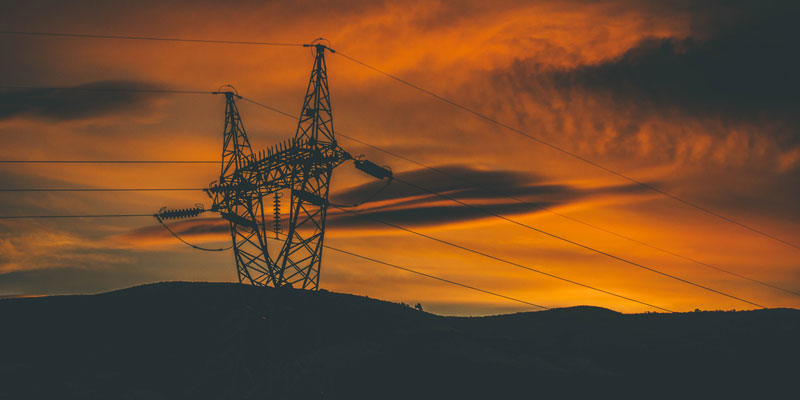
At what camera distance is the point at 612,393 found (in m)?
52.7

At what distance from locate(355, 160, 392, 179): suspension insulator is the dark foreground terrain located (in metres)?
10.8

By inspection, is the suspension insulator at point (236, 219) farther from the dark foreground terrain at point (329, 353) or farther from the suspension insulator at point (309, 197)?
the suspension insulator at point (309, 197)

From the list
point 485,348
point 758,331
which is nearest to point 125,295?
point 485,348

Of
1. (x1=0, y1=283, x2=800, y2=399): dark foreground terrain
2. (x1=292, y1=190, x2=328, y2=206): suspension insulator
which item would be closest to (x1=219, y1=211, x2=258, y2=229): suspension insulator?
(x1=0, y1=283, x2=800, y2=399): dark foreground terrain

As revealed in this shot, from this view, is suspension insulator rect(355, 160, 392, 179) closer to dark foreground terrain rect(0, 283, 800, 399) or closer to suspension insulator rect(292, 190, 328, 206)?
suspension insulator rect(292, 190, 328, 206)

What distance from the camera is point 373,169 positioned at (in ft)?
148

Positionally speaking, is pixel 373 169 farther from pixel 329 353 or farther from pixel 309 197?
pixel 329 353

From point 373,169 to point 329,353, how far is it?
18086mm

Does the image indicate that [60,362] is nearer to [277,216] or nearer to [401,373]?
[277,216]

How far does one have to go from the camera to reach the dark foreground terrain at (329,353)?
49094 millimetres

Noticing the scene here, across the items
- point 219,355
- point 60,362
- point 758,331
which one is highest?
point 758,331

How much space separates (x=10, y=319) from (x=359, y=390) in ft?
131

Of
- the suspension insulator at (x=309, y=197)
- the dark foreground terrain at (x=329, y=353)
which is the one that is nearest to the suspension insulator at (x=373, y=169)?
the suspension insulator at (x=309, y=197)

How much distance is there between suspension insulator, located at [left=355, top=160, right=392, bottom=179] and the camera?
147 ft
